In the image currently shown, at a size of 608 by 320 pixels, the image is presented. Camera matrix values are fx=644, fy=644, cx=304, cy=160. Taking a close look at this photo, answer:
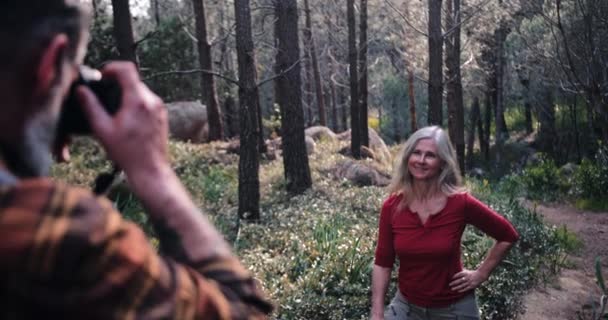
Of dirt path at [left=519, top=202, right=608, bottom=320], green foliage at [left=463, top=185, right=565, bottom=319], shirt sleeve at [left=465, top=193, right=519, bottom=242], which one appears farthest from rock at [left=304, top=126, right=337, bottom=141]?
shirt sleeve at [left=465, top=193, right=519, bottom=242]

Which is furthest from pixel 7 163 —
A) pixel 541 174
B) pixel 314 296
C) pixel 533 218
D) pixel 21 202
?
pixel 541 174

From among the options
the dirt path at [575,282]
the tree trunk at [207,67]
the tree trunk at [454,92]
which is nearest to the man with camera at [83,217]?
the dirt path at [575,282]

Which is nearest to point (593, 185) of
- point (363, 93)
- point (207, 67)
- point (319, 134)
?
point (363, 93)

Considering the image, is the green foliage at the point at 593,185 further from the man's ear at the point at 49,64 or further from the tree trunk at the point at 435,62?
the man's ear at the point at 49,64

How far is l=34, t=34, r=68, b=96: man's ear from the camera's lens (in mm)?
951

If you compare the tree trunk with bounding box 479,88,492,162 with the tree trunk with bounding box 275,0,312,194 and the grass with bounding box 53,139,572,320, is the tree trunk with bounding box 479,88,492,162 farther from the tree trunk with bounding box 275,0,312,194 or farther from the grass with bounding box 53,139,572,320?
the tree trunk with bounding box 275,0,312,194

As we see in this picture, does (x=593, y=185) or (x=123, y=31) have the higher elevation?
(x=123, y=31)

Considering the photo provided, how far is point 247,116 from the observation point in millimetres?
9000

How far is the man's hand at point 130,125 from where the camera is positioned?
3.63 feet

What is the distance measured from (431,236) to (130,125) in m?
2.58

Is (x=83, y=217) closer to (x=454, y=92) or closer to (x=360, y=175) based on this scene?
(x=360, y=175)

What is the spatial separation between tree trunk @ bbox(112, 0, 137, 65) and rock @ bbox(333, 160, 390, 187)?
6796 mm

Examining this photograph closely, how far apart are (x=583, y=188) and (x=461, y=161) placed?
3866 mm

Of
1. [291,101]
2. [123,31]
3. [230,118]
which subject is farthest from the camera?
[230,118]
